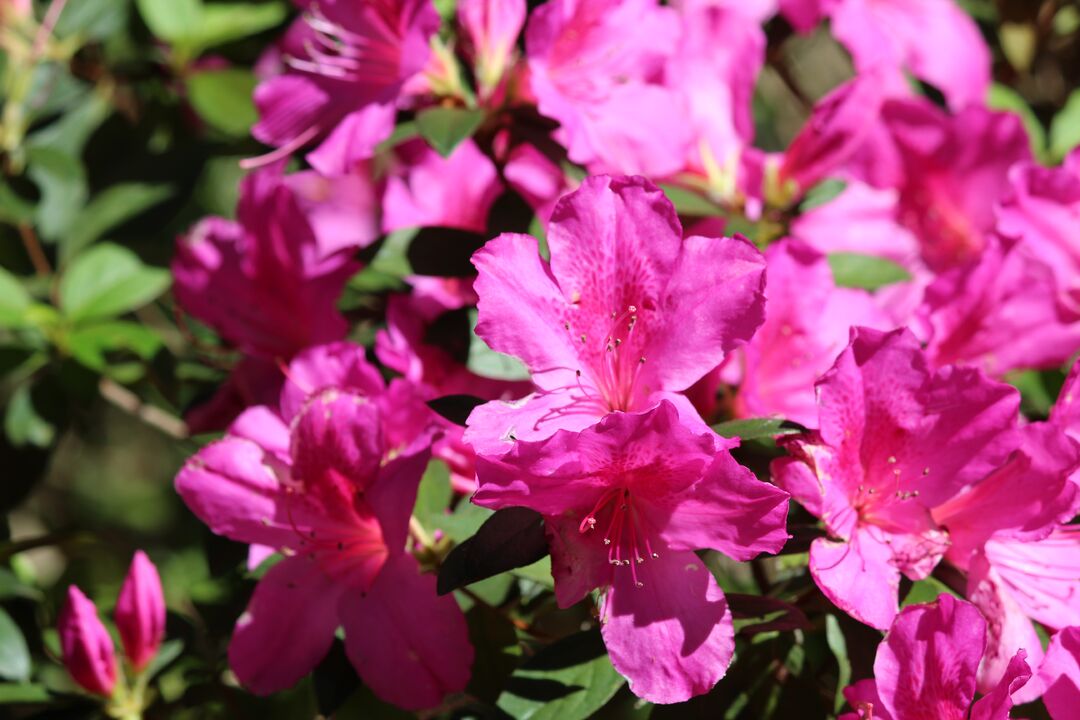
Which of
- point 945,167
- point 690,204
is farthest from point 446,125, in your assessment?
point 945,167

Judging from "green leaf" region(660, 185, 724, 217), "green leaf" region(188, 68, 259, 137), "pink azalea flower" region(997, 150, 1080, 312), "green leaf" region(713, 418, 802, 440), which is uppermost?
"green leaf" region(660, 185, 724, 217)

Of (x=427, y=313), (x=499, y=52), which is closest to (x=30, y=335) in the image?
(x=427, y=313)

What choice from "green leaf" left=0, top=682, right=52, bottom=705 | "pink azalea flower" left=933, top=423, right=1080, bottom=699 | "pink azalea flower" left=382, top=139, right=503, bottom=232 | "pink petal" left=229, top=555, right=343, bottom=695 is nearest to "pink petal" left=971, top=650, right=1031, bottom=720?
"pink azalea flower" left=933, top=423, right=1080, bottom=699

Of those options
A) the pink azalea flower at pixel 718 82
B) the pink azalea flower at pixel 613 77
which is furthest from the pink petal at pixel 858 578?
the pink azalea flower at pixel 718 82

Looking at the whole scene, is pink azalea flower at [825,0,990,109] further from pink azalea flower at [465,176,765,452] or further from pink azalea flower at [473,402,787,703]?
pink azalea flower at [473,402,787,703]

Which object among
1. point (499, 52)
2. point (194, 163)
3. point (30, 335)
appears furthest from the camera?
point (194, 163)

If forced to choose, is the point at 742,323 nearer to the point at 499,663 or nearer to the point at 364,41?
the point at 499,663
